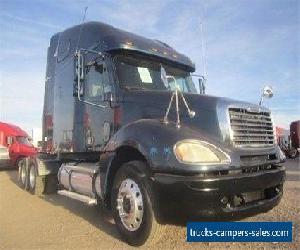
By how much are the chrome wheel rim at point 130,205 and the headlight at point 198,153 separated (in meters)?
0.84

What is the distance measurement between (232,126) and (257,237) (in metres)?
1.43

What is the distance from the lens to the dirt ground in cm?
530

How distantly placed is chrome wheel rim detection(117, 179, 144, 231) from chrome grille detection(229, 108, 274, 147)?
1400 millimetres

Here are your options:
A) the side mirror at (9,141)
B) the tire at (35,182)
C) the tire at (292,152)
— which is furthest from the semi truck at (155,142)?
the tire at (292,152)

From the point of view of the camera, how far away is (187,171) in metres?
4.34

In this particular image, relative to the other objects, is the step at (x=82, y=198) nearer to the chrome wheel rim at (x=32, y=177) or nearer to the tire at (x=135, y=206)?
the tire at (x=135, y=206)

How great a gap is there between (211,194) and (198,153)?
0.48 m

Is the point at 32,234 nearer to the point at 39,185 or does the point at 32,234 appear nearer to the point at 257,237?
the point at 257,237

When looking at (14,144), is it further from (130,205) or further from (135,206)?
(135,206)

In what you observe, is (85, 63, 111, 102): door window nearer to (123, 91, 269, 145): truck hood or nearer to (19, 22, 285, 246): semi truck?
(19, 22, 285, 246): semi truck

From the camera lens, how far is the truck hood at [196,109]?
482 centimetres

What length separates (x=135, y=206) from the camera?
498 centimetres

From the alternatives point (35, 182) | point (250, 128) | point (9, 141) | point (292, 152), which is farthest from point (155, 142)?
point (292, 152)

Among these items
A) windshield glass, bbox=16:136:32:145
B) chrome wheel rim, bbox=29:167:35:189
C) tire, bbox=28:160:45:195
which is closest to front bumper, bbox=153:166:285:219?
tire, bbox=28:160:45:195
